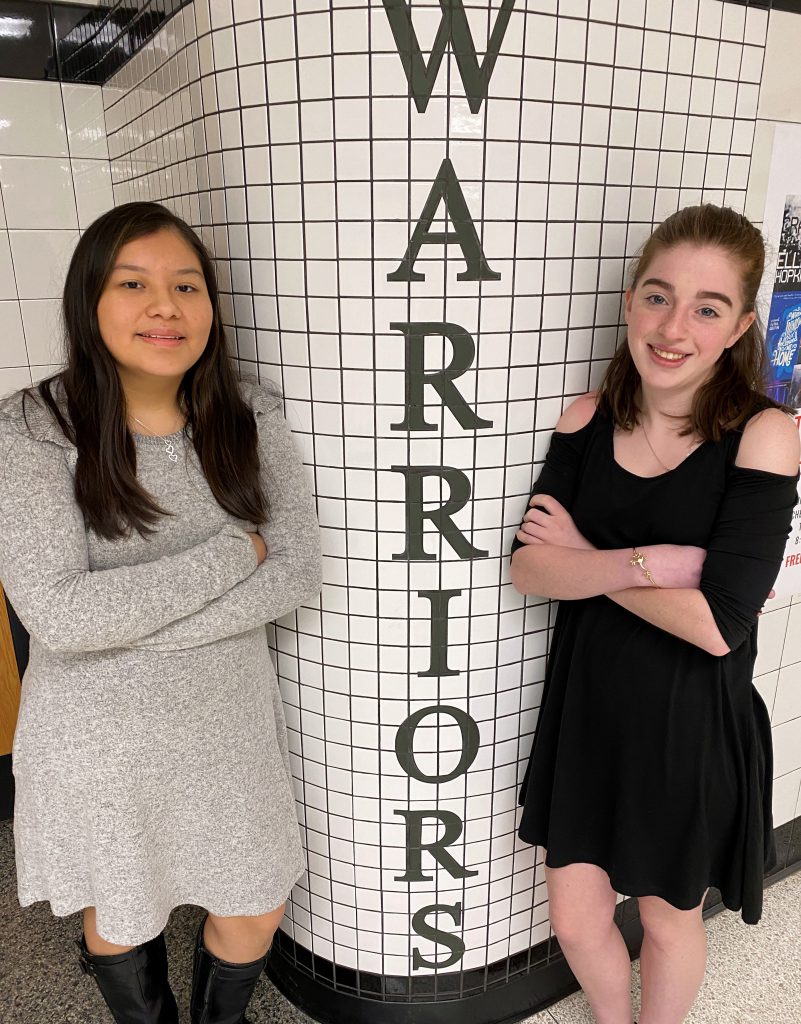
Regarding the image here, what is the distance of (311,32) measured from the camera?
48.6 inches

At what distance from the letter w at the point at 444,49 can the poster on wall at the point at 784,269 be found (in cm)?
73

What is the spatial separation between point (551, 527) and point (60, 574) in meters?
0.86

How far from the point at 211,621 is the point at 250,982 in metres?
0.88

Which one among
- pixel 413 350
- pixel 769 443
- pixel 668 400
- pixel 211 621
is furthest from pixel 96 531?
pixel 769 443

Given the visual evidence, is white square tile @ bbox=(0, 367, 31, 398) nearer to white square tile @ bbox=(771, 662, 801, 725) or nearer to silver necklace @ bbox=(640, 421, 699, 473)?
silver necklace @ bbox=(640, 421, 699, 473)

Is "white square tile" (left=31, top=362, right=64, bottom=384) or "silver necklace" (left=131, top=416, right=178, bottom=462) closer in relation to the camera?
"silver necklace" (left=131, top=416, right=178, bottom=462)

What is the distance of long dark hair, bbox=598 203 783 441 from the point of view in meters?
1.23

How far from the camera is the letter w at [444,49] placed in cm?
119

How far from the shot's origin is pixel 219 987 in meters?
1.58

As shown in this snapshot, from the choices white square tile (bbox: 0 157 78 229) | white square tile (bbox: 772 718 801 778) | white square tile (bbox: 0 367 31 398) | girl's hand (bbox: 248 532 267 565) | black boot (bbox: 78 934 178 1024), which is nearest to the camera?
girl's hand (bbox: 248 532 267 565)

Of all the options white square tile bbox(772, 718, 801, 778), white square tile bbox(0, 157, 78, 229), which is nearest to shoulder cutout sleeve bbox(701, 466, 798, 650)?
white square tile bbox(772, 718, 801, 778)

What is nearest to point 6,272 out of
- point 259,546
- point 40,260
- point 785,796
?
point 40,260

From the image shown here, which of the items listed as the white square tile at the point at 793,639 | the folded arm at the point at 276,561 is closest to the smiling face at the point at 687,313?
the folded arm at the point at 276,561

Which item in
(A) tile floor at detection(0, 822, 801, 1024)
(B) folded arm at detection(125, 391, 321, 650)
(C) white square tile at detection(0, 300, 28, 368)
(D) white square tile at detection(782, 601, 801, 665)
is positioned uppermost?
(C) white square tile at detection(0, 300, 28, 368)
